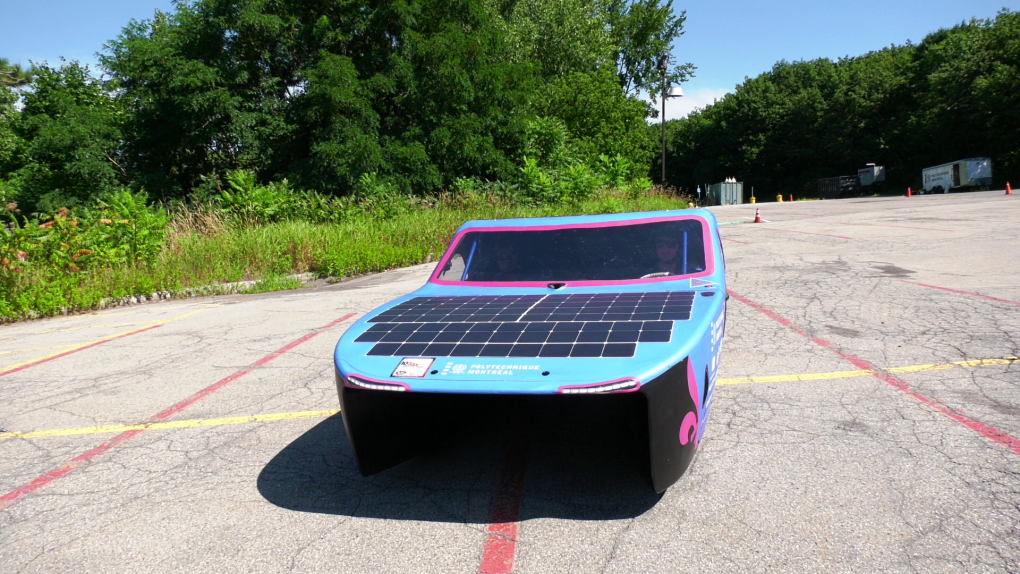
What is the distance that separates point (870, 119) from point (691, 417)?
7901 centimetres

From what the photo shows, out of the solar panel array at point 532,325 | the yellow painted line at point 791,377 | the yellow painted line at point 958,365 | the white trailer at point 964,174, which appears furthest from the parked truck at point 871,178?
the solar panel array at point 532,325

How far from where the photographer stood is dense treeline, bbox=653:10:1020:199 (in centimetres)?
5500

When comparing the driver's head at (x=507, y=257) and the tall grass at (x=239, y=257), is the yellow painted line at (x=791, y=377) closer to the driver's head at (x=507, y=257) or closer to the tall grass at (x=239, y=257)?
the driver's head at (x=507, y=257)

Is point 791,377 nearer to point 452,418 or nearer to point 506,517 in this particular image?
point 452,418

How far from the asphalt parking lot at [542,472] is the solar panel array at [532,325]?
0.77 m

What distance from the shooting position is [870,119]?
70250 millimetres

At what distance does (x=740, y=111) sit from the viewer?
81.8 meters

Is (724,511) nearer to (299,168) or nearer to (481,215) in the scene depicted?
(481,215)

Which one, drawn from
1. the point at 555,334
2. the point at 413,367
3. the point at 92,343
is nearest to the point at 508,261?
the point at 555,334

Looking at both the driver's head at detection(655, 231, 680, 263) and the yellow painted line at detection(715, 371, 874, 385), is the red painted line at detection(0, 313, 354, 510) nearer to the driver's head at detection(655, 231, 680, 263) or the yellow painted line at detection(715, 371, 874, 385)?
the driver's head at detection(655, 231, 680, 263)

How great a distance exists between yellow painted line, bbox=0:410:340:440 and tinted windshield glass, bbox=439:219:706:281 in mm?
1451

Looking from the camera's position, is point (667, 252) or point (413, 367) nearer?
point (413, 367)

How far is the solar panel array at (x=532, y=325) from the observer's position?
10.3 feet

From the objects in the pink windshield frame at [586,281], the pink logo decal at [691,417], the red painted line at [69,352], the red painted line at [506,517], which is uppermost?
the pink windshield frame at [586,281]
